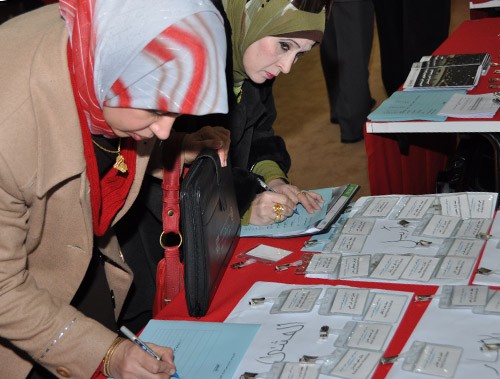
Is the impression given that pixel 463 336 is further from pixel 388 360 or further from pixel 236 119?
pixel 236 119

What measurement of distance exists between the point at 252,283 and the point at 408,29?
314cm

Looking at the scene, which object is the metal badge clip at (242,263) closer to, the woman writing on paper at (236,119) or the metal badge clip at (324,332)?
the woman writing on paper at (236,119)

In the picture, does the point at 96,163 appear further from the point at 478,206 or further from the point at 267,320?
the point at 478,206

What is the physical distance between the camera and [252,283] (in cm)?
177

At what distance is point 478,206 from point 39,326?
1.06 meters

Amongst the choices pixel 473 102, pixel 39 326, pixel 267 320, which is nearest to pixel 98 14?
pixel 39 326

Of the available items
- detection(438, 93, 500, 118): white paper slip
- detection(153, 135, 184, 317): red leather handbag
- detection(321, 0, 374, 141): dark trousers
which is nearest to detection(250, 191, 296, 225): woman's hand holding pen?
detection(153, 135, 184, 317): red leather handbag

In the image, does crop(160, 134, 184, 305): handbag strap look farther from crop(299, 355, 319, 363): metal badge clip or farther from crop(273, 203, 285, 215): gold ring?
crop(299, 355, 319, 363): metal badge clip

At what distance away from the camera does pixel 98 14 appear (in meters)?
1.35

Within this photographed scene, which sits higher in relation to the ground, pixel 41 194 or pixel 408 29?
pixel 41 194

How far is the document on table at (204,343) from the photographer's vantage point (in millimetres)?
1479

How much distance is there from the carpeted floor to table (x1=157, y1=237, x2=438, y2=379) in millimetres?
2229

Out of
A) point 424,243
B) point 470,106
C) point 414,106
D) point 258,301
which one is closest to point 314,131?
point 414,106

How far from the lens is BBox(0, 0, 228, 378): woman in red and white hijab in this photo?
1.33 m
